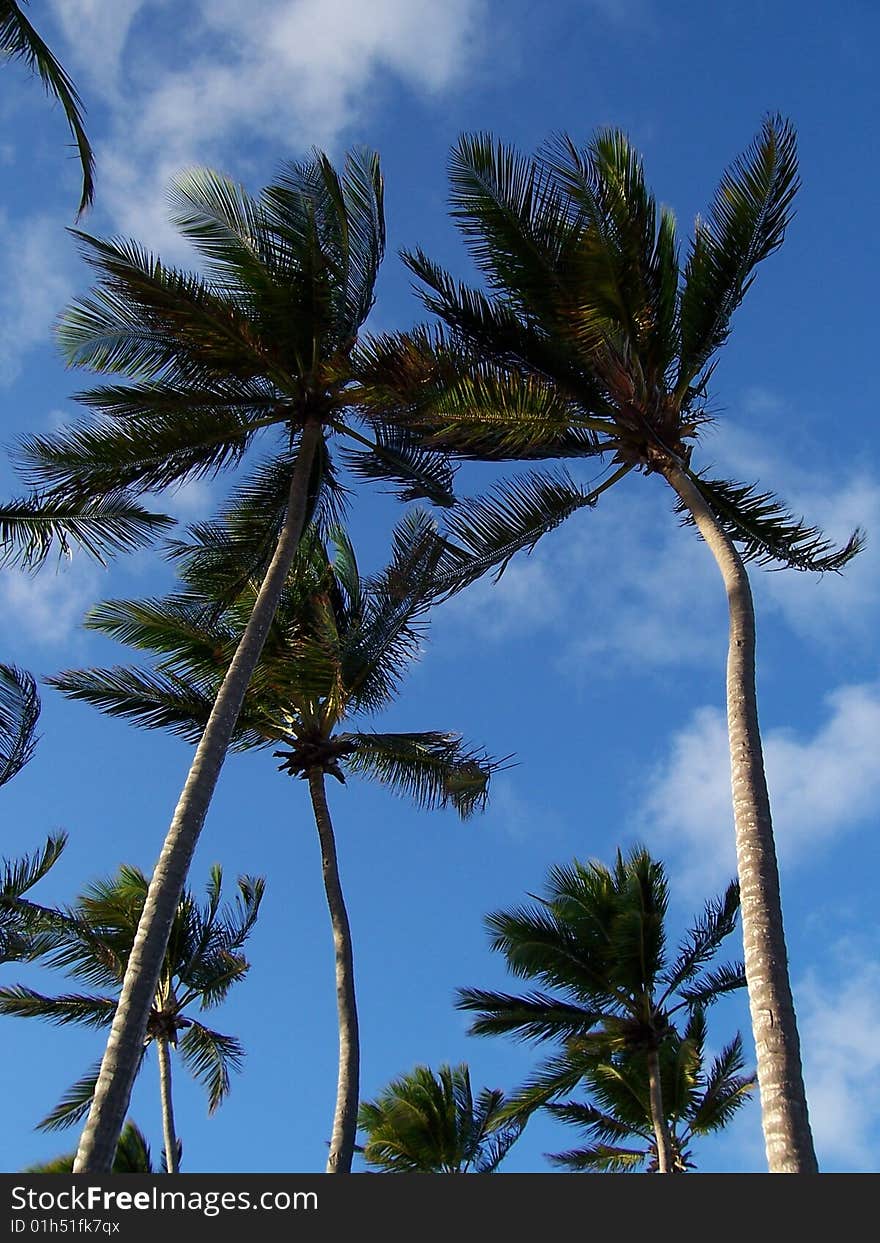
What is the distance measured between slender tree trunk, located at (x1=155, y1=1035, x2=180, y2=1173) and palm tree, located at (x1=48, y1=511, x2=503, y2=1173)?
23.4ft

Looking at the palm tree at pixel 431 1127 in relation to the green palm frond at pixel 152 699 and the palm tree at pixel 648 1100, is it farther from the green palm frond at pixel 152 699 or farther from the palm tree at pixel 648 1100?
the green palm frond at pixel 152 699

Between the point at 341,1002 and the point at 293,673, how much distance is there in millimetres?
4395

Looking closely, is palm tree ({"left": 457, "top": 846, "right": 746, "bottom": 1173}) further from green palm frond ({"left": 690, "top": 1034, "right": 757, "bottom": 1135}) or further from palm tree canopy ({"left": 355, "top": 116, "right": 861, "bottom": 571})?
palm tree canopy ({"left": 355, "top": 116, "right": 861, "bottom": 571})

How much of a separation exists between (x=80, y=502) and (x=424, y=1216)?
30.1ft

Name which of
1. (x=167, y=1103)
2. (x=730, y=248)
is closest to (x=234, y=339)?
(x=730, y=248)

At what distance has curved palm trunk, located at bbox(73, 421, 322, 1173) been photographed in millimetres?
7957

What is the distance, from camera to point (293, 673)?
15.5m

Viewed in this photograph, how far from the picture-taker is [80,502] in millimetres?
12883

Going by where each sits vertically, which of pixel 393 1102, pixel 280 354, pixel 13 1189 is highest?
pixel 280 354

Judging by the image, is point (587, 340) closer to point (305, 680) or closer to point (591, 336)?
point (591, 336)

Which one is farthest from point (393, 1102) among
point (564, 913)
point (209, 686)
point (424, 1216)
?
point (424, 1216)

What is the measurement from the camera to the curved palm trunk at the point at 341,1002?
1423 centimetres

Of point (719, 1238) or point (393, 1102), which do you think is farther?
point (393, 1102)

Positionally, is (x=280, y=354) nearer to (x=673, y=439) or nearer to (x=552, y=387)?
(x=552, y=387)
